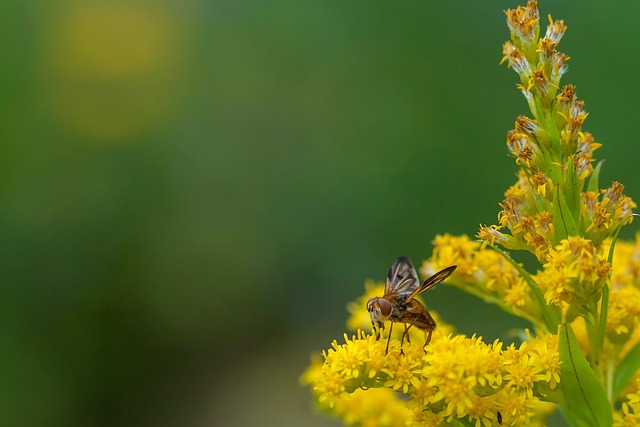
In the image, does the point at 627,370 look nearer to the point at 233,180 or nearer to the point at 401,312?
the point at 401,312

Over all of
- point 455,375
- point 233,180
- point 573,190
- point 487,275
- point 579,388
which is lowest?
point 579,388

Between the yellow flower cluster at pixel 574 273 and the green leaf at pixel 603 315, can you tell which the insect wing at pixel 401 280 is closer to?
the yellow flower cluster at pixel 574 273

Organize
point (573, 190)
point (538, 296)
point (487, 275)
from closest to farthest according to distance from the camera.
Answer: point (573, 190), point (538, 296), point (487, 275)

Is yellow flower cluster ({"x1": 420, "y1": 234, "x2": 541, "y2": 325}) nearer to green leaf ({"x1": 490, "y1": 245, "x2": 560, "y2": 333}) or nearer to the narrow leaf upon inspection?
green leaf ({"x1": 490, "y1": 245, "x2": 560, "y2": 333})

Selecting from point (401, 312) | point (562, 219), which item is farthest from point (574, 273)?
point (401, 312)

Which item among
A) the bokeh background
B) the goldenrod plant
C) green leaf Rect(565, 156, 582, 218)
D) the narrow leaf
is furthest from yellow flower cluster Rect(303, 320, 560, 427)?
the bokeh background

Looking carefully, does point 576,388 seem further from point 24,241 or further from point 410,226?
point 24,241
